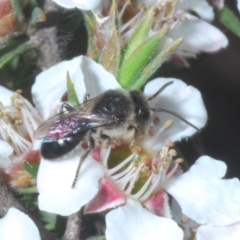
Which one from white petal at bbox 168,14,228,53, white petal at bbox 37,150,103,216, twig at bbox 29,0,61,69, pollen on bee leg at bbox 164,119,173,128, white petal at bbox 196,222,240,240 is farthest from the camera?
white petal at bbox 168,14,228,53

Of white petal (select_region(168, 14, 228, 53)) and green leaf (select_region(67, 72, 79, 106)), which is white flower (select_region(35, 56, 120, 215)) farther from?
white petal (select_region(168, 14, 228, 53))

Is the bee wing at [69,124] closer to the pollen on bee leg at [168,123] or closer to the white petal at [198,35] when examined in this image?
the pollen on bee leg at [168,123]

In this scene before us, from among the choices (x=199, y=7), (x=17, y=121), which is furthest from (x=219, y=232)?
(x=199, y=7)

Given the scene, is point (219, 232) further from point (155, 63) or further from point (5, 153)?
point (5, 153)

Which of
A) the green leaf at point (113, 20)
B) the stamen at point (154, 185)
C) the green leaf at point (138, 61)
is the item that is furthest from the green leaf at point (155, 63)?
the stamen at point (154, 185)

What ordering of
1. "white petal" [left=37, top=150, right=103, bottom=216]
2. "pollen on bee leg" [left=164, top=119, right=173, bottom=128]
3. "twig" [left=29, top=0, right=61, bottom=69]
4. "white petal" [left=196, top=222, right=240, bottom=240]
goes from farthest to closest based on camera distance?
"twig" [left=29, top=0, right=61, bottom=69] → "pollen on bee leg" [left=164, top=119, right=173, bottom=128] → "white petal" [left=196, top=222, right=240, bottom=240] → "white petal" [left=37, top=150, right=103, bottom=216]

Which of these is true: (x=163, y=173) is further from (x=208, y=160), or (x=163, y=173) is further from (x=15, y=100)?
(x=15, y=100)

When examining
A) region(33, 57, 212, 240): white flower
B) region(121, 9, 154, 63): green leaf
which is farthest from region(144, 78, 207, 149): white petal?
region(121, 9, 154, 63): green leaf
